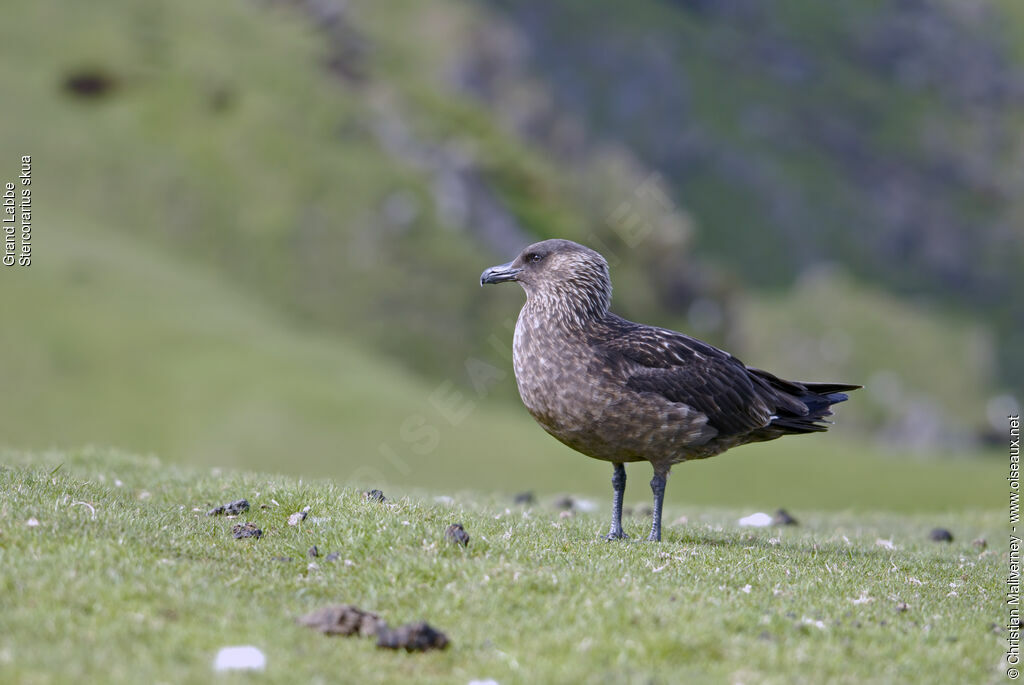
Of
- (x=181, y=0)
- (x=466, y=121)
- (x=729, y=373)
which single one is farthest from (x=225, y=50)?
(x=729, y=373)

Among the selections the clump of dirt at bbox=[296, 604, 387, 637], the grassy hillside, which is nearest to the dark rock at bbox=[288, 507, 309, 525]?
the clump of dirt at bbox=[296, 604, 387, 637]

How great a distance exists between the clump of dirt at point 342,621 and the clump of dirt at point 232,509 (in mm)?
3183

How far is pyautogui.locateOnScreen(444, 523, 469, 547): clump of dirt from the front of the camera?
→ 9188 mm

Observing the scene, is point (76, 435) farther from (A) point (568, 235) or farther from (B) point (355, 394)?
(A) point (568, 235)

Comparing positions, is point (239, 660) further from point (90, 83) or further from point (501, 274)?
point (90, 83)

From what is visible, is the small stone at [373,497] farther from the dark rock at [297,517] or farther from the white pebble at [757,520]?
the white pebble at [757,520]

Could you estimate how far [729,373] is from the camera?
37.4ft

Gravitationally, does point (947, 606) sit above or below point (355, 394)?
below

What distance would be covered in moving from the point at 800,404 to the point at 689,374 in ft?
5.43

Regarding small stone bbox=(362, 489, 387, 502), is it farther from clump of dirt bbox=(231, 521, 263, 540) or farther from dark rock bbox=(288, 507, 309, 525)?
clump of dirt bbox=(231, 521, 263, 540)

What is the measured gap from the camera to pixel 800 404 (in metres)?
11.9

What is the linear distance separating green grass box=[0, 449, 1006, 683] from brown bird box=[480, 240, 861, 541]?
3.41ft

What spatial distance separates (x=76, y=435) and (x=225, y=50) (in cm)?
4044

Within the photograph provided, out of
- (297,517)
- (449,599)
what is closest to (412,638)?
(449,599)
